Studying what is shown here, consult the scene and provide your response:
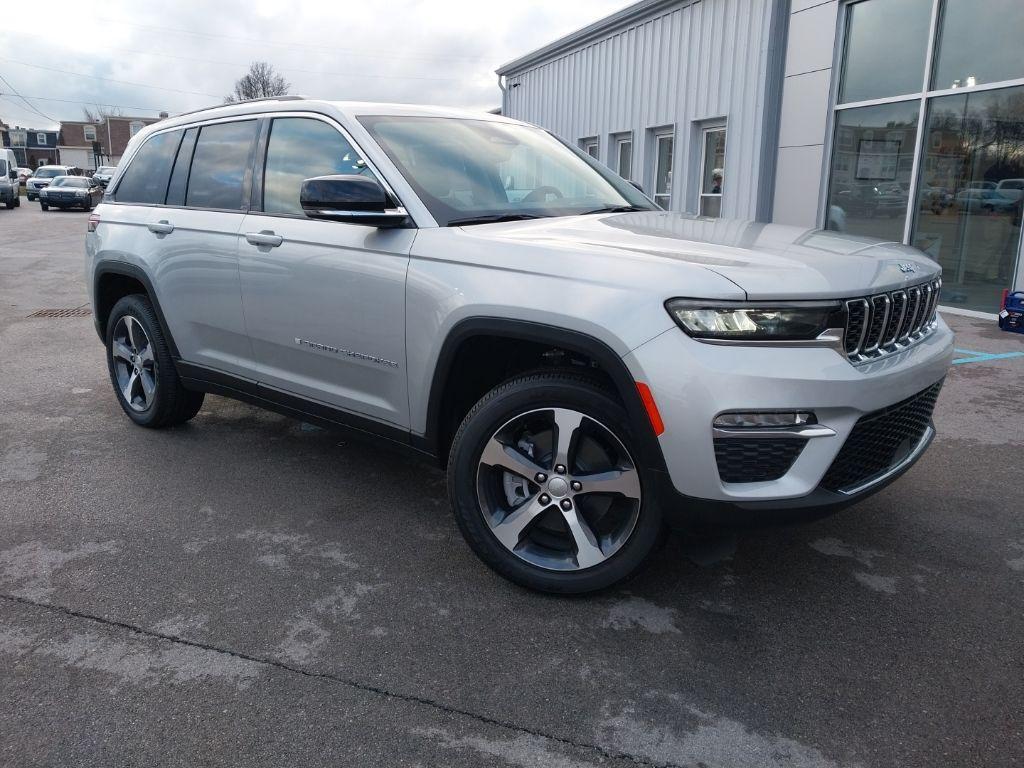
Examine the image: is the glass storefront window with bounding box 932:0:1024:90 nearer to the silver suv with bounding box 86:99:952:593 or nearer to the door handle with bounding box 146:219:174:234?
the silver suv with bounding box 86:99:952:593

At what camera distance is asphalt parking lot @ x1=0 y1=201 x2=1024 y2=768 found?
2.25 m

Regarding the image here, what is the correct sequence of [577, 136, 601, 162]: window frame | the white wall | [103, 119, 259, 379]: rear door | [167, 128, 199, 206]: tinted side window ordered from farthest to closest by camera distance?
[577, 136, 601, 162]: window frame
the white wall
[167, 128, 199, 206]: tinted side window
[103, 119, 259, 379]: rear door

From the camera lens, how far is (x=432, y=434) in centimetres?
324

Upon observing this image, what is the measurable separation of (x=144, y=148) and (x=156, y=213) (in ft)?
2.23

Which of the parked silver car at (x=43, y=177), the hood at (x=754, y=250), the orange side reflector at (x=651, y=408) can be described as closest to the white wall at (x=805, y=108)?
the hood at (x=754, y=250)

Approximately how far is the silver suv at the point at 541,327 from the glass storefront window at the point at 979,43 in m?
6.42

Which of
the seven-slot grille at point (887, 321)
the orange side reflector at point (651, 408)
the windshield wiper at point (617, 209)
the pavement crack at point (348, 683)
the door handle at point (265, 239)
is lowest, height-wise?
the pavement crack at point (348, 683)

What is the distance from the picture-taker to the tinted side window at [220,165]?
410 centimetres

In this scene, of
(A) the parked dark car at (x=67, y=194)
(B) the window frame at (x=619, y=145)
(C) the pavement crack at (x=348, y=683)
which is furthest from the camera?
(A) the parked dark car at (x=67, y=194)

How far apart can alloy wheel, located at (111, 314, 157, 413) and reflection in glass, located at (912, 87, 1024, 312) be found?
319 inches

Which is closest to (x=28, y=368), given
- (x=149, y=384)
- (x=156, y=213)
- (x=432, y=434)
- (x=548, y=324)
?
(x=149, y=384)

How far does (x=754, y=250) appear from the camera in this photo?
2775 millimetres

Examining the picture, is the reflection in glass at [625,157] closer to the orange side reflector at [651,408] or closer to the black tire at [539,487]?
the black tire at [539,487]

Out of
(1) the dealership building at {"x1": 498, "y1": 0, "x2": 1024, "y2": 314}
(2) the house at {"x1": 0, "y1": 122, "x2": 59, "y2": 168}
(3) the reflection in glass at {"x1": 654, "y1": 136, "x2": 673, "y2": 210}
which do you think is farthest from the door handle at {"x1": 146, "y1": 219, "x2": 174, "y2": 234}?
(2) the house at {"x1": 0, "y1": 122, "x2": 59, "y2": 168}
